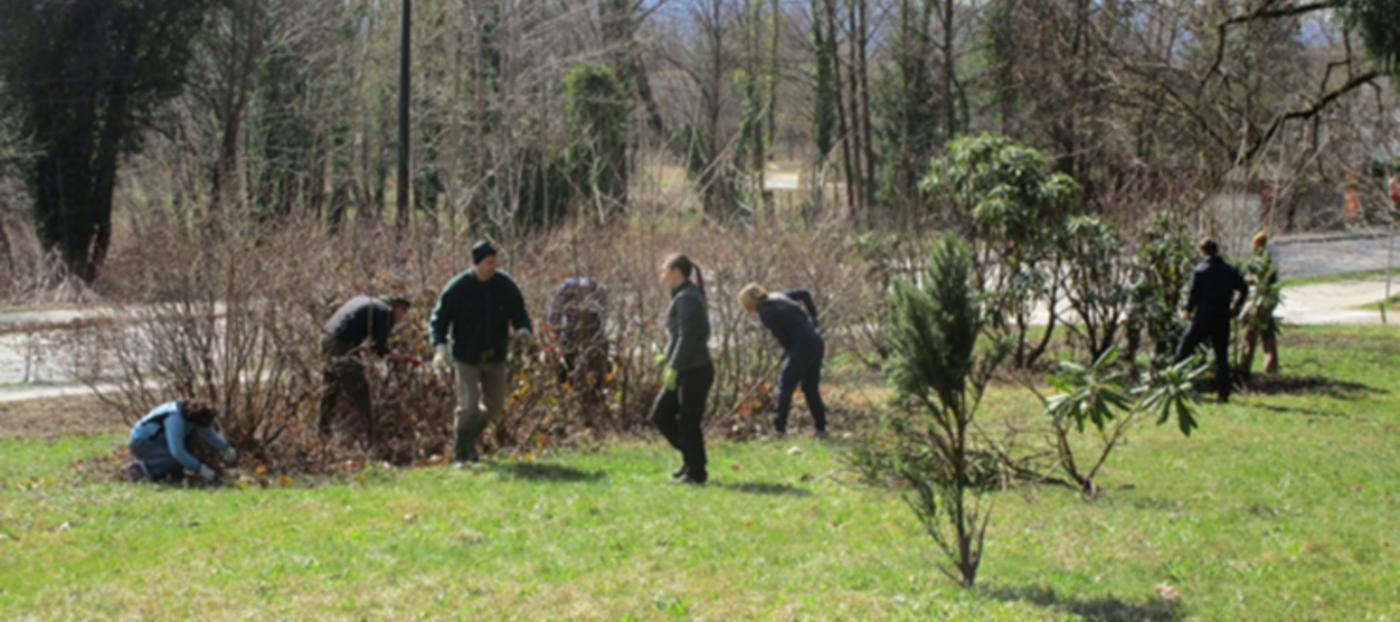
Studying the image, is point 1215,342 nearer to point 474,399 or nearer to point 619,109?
point 474,399

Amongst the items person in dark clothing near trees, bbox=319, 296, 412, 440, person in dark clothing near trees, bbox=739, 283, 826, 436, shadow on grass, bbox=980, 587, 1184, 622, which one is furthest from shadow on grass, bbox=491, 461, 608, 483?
shadow on grass, bbox=980, 587, 1184, 622

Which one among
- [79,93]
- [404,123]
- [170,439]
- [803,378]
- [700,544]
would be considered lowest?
[700,544]

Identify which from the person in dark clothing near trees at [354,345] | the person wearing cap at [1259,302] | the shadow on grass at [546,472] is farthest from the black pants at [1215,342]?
the person in dark clothing near trees at [354,345]

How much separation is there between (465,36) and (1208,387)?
2642cm

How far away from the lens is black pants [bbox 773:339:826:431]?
1103 cm

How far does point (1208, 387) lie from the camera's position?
1364 centimetres

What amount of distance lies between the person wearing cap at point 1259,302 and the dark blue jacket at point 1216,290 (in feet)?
4.27

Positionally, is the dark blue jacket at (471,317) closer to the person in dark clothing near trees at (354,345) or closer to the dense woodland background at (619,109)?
the person in dark clothing near trees at (354,345)

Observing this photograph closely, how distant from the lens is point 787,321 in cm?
1107

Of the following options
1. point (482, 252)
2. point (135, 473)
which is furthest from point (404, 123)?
point (135, 473)

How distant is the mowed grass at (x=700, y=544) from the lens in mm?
5789

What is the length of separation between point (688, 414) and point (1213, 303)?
21.2 ft

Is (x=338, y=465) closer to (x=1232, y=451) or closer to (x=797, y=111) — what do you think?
(x=1232, y=451)

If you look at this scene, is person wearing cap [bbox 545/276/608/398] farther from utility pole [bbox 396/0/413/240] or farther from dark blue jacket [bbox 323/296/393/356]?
utility pole [bbox 396/0/413/240]
